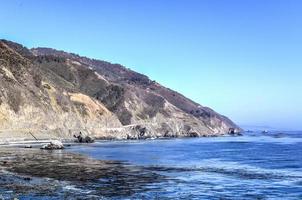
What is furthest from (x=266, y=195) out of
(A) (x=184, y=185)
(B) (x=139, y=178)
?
(B) (x=139, y=178)

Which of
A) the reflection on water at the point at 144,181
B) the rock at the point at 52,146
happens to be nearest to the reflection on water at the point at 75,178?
the reflection on water at the point at 144,181

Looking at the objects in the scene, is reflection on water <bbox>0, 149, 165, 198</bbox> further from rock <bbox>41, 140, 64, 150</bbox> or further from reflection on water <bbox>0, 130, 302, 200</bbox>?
rock <bbox>41, 140, 64, 150</bbox>

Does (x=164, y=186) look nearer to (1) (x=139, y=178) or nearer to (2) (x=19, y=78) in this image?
(1) (x=139, y=178)

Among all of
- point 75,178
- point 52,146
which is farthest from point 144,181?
point 52,146

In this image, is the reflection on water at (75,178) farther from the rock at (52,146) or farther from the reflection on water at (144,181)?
the rock at (52,146)

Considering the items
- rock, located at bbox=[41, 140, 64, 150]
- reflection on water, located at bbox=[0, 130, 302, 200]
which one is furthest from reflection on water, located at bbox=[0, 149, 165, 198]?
rock, located at bbox=[41, 140, 64, 150]

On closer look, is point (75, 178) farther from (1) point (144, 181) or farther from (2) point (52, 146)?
(2) point (52, 146)

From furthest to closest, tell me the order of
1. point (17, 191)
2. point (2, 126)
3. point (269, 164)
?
point (2, 126) < point (269, 164) < point (17, 191)

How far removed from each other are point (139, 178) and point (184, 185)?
6.42 meters

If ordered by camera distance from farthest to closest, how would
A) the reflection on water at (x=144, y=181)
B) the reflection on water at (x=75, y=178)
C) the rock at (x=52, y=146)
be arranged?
the rock at (x=52, y=146) < the reflection on water at (x=75, y=178) < the reflection on water at (x=144, y=181)

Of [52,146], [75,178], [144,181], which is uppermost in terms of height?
[52,146]

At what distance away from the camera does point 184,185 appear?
46.4m

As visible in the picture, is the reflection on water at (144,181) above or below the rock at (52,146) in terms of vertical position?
below

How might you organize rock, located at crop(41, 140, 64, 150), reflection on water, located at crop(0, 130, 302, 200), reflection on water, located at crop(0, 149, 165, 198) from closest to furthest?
reflection on water, located at crop(0, 130, 302, 200)
reflection on water, located at crop(0, 149, 165, 198)
rock, located at crop(41, 140, 64, 150)
